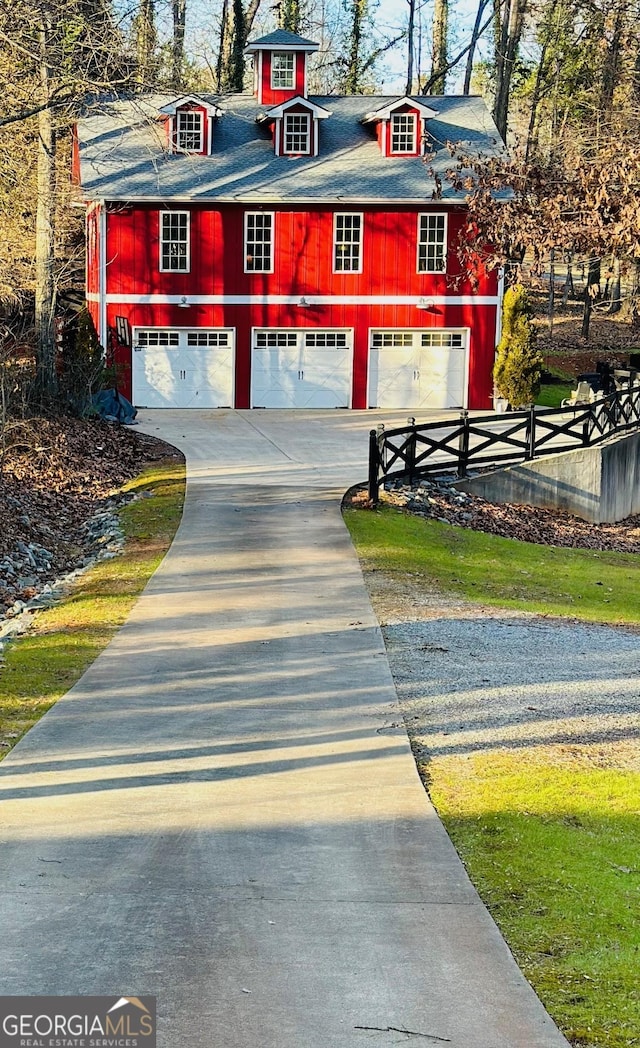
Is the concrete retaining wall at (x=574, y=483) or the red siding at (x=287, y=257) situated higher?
the red siding at (x=287, y=257)

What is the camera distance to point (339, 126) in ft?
123

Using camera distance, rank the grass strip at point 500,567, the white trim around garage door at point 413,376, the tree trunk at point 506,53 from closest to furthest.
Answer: the grass strip at point 500,567
the white trim around garage door at point 413,376
the tree trunk at point 506,53

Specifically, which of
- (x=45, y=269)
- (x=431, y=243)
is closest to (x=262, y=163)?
(x=431, y=243)

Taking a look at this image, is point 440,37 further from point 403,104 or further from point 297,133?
point 297,133

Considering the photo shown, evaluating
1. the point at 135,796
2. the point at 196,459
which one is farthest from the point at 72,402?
the point at 135,796

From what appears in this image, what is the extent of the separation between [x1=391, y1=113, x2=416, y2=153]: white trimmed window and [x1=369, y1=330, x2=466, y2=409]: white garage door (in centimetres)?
564

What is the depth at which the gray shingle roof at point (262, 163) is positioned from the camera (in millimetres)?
34188

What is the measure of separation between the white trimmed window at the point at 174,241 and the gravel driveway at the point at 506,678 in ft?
66.3

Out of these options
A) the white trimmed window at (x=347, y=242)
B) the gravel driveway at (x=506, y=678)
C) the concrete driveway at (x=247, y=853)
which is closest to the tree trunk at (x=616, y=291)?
the white trimmed window at (x=347, y=242)

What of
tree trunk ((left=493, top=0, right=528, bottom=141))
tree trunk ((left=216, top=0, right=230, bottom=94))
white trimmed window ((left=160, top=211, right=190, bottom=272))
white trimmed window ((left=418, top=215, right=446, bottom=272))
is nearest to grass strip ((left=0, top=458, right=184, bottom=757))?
white trimmed window ((left=160, top=211, right=190, bottom=272))

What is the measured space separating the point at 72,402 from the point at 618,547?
12417 mm

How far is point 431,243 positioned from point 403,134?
3.73 m

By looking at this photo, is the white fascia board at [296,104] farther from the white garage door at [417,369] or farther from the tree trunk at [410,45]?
the tree trunk at [410,45]

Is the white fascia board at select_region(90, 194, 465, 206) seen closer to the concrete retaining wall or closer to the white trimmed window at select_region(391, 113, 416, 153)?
the white trimmed window at select_region(391, 113, 416, 153)
